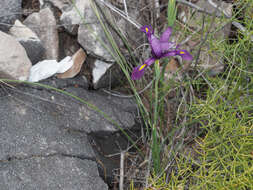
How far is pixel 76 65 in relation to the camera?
155 cm

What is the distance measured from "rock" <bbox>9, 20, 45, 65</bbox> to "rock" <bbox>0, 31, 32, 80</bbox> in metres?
0.11

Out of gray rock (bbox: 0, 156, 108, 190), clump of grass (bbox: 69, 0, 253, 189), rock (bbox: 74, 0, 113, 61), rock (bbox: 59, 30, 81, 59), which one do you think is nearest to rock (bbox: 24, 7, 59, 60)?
rock (bbox: 59, 30, 81, 59)

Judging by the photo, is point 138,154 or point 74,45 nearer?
point 138,154

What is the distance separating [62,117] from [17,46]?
0.41 meters

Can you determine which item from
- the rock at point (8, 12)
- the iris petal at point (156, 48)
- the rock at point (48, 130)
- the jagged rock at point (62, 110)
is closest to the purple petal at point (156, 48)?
the iris petal at point (156, 48)

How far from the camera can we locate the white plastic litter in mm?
1409

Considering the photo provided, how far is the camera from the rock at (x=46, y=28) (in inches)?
61.6

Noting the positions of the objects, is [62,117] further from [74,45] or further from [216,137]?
[216,137]

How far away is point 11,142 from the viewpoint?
1.19 metres

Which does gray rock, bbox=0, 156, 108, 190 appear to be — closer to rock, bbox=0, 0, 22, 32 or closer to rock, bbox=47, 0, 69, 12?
rock, bbox=0, 0, 22, 32

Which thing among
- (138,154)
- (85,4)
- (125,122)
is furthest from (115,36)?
(138,154)

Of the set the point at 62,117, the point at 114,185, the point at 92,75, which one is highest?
the point at 92,75

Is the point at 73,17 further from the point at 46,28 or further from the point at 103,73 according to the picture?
the point at 103,73

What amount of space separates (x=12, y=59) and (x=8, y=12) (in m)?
0.33
